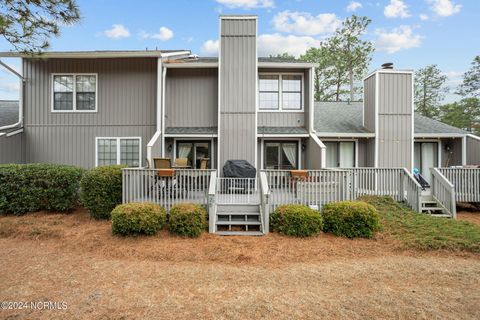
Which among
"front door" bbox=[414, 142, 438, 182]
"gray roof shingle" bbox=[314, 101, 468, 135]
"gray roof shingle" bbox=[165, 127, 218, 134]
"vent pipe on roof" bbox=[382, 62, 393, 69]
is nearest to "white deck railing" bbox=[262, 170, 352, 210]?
"gray roof shingle" bbox=[165, 127, 218, 134]

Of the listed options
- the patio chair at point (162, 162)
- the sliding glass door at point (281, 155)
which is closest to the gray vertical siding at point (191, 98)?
the sliding glass door at point (281, 155)

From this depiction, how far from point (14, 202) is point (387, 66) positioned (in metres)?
15.3

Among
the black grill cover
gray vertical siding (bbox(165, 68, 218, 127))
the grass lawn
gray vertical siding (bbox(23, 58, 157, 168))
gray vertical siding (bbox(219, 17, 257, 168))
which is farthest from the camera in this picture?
gray vertical siding (bbox(165, 68, 218, 127))

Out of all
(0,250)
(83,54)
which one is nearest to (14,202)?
(0,250)

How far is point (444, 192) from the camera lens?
8094mm

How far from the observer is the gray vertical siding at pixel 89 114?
33.2ft

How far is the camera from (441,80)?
86.7 ft

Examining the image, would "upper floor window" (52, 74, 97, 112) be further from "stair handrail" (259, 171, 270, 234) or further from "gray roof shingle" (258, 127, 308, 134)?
"stair handrail" (259, 171, 270, 234)

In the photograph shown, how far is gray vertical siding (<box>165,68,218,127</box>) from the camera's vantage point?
1047 cm

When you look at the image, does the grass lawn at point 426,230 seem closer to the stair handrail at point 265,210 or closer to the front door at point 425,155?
the stair handrail at point 265,210

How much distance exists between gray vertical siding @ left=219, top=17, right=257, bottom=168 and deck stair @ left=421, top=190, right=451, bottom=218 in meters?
5.91

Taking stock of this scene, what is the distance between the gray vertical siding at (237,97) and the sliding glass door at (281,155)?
1.10 meters

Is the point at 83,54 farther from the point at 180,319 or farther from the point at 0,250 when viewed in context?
the point at 180,319

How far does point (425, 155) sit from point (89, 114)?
1489cm
